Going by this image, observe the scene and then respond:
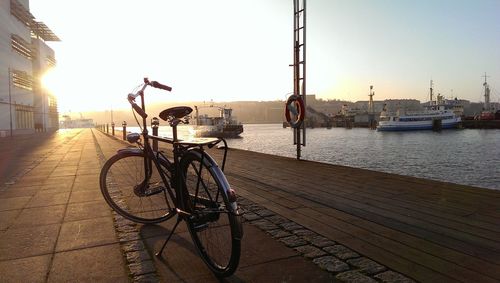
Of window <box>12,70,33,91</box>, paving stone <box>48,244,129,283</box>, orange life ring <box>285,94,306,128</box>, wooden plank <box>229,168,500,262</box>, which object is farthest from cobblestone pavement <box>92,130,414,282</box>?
window <box>12,70,33,91</box>

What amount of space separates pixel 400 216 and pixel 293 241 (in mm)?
1671

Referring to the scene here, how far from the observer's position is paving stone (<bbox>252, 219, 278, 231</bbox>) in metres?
4.47

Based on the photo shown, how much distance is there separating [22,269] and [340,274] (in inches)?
106

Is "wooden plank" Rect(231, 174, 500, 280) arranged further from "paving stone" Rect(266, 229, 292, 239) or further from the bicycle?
the bicycle

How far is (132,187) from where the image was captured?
5.03 meters

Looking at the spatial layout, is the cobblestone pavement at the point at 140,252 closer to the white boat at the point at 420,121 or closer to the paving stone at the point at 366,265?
the paving stone at the point at 366,265

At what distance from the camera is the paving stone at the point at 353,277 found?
9.85 ft

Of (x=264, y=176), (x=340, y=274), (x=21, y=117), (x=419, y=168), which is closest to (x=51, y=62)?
(x=21, y=117)

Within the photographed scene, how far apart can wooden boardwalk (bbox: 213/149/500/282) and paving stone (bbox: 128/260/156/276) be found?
181 centimetres

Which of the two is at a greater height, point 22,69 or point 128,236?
point 22,69

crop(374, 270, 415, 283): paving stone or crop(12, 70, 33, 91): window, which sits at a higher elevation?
crop(12, 70, 33, 91): window

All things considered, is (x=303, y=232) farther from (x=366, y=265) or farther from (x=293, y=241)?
(x=366, y=265)

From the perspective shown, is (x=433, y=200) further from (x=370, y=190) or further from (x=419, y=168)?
(x=419, y=168)

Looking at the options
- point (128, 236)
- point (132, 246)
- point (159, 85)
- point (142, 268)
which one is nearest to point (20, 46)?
point (159, 85)
